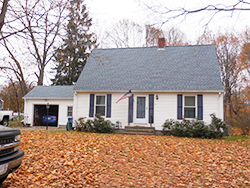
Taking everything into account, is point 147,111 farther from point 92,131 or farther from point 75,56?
point 75,56

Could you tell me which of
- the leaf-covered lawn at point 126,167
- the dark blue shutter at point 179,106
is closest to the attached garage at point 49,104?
the dark blue shutter at point 179,106

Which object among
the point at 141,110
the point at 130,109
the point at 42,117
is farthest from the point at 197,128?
the point at 42,117

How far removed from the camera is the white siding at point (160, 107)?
14.0 m

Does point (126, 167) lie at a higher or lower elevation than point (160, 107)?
lower

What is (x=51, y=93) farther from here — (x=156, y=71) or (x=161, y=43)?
(x=161, y=43)

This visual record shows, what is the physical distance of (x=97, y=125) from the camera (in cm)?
1488

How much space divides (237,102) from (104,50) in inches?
628

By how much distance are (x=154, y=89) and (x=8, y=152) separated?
11.3 metres

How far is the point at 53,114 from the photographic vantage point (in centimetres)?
2289

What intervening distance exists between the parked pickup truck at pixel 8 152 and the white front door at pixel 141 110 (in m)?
10.8

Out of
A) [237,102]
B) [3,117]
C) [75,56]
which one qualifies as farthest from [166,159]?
[75,56]

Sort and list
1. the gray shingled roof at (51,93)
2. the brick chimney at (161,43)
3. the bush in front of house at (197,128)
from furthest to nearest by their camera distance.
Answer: the gray shingled roof at (51,93) → the brick chimney at (161,43) → the bush in front of house at (197,128)

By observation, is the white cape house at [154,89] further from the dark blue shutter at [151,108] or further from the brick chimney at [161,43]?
the brick chimney at [161,43]

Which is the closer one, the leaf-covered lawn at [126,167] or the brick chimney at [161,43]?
the leaf-covered lawn at [126,167]
